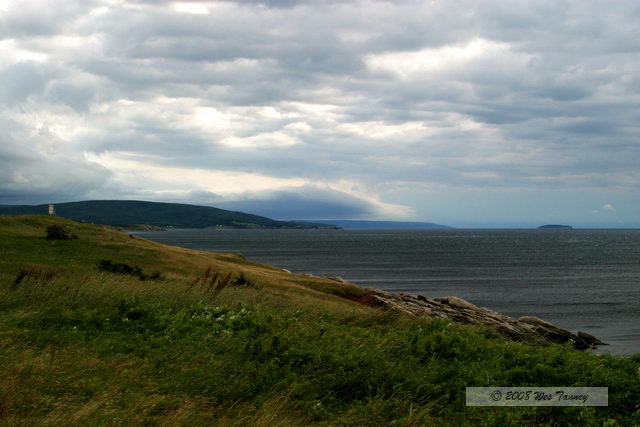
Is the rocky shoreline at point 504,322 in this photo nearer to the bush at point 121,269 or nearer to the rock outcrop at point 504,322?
the rock outcrop at point 504,322

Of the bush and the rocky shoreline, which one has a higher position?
the bush

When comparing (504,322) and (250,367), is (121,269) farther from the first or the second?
(504,322)

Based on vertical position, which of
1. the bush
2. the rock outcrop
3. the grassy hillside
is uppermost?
the bush

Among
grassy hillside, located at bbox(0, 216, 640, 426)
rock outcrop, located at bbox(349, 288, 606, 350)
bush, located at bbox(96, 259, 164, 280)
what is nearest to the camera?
grassy hillside, located at bbox(0, 216, 640, 426)

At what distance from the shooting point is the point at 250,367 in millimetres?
11141

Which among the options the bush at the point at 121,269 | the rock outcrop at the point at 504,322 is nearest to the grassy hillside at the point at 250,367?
the bush at the point at 121,269

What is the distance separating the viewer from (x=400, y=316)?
16938 millimetres

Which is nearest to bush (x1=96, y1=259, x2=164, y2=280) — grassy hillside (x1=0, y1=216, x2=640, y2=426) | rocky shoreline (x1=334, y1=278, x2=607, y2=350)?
grassy hillside (x1=0, y1=216, x2=640, y2=426)

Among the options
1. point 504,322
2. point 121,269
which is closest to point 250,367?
point 121,269

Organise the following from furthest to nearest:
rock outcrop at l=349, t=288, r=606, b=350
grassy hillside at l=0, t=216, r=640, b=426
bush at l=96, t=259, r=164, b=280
Answer: rock outcrop at l=349, t=288, r=606, b=350 < bush at l=96, t=259, r=164, b=280 < grassy hillside at l=0, t=216, r=640, b=426

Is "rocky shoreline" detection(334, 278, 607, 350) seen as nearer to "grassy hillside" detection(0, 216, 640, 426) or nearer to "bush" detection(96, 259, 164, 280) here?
"bush" detection(96, 259, 164, 280)

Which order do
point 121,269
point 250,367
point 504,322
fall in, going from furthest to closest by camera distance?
point 504,322 → point 121,269 → point 250,367

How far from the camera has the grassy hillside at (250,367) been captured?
9133 mm

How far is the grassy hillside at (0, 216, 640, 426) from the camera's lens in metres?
9.13
